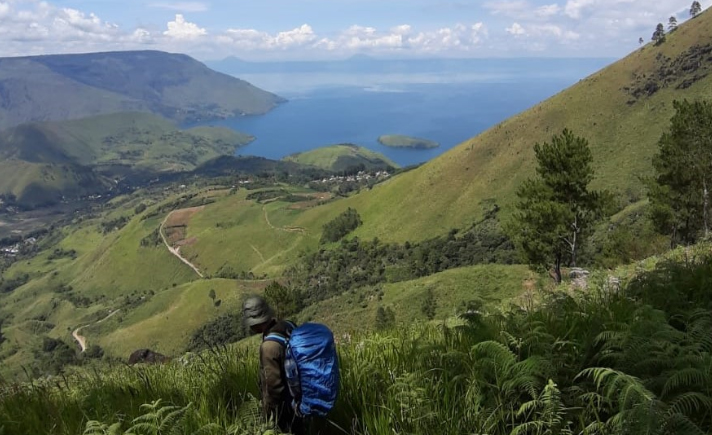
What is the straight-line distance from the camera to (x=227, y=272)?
423 ft

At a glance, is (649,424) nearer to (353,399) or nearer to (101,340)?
(353,399)

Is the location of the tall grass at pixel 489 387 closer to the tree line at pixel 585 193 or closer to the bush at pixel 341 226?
the tree line at pixel 585 193

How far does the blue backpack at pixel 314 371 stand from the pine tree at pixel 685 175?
28.6m

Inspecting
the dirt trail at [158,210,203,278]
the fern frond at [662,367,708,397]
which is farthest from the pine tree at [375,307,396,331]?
the dirt trail at [158,210,203,278]

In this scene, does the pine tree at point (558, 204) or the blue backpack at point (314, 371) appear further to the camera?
the pine tree at point (558, 204)

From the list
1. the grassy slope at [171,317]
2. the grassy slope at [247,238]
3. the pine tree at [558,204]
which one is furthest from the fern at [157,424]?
the grassy slope at [247,238]

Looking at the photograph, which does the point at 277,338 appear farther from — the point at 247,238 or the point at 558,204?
the point at 247,238

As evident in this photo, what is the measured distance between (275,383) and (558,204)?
26.0 m

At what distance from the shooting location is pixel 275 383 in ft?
12.9

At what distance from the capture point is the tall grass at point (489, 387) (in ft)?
9.62

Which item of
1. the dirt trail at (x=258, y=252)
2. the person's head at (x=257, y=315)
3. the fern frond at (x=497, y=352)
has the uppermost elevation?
the fern frond at (x=497, y=352)

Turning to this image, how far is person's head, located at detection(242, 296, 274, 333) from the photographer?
4.27 m

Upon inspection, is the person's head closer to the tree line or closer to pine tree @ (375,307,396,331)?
pine tree @ (375,307,396,331)

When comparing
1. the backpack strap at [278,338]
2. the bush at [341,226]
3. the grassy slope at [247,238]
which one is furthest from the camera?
the grassy slope at [247,238]
